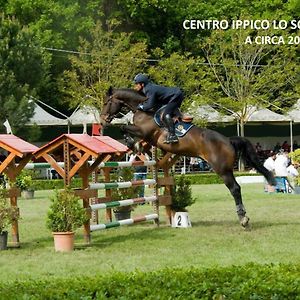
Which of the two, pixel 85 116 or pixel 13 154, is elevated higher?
pixel 85 116

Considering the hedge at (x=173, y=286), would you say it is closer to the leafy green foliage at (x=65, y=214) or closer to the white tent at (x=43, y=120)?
the leafy green foliage at (x=65, y=214)

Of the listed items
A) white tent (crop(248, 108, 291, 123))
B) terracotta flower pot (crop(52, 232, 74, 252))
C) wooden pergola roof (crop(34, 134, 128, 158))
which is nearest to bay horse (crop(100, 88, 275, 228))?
wooden pergola roof (crop(34, 134, 128, 158))

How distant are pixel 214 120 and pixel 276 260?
1286 inches

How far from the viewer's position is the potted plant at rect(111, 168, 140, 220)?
17.1 meters

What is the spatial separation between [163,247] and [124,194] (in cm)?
426

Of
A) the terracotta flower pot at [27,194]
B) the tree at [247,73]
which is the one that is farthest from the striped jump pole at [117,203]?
the tree at [247,73]

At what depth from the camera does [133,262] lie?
11.2m

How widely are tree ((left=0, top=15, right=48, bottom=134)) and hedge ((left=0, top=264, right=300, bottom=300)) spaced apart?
30.2 meters

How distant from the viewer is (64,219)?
41.6 feet

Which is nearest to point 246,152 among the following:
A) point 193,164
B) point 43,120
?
point 43,120

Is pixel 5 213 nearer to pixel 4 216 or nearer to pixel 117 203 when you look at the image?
pixel 4 216

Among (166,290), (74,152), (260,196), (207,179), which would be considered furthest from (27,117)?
(166,290)

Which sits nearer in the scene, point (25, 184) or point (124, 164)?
point (124, 164)

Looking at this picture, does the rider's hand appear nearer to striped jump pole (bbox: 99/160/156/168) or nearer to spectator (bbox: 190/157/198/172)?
striped jump pole (bbox: 99/160/156/168)
